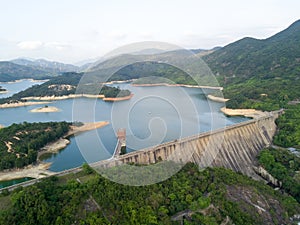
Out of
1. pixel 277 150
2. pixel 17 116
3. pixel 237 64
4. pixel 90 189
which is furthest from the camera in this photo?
pixel 237 64

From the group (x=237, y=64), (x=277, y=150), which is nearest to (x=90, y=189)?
(x=277, y=150)

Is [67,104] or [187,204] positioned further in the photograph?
[67,104]

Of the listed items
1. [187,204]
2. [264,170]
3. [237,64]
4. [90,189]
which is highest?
[237,64]

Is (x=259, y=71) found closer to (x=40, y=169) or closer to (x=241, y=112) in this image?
(x=241, y=112)

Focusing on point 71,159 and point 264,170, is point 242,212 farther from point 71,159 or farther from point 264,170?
point 71,159

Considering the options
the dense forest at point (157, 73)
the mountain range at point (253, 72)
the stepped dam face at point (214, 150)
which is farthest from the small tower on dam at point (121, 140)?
the dense forest at point (157, 73)

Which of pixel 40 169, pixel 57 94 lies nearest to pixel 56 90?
pixel 57 94

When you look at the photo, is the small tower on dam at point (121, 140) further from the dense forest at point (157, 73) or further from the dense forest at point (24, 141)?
the dense forest at point (157, 73)

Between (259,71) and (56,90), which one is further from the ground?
(259,71)
